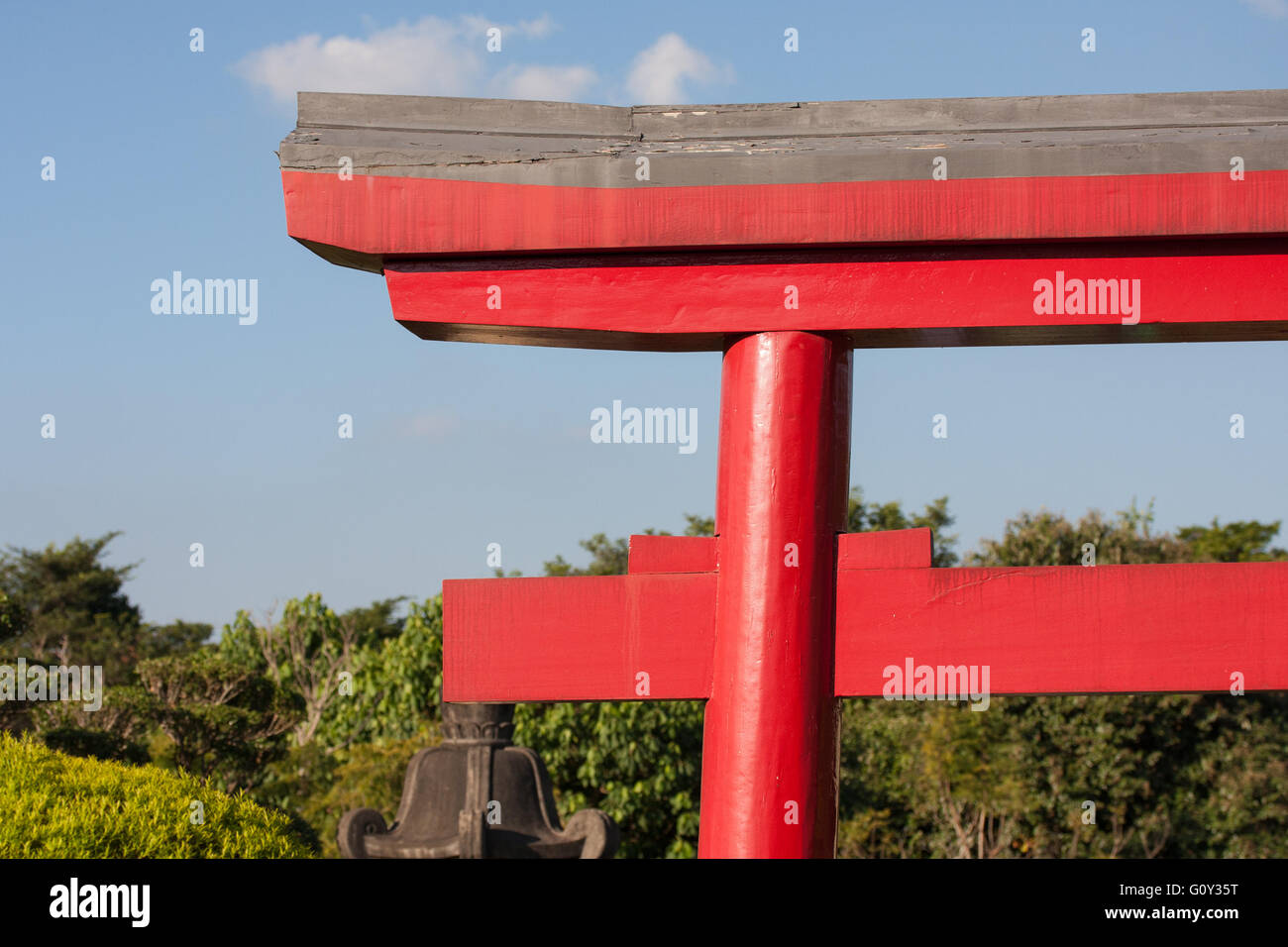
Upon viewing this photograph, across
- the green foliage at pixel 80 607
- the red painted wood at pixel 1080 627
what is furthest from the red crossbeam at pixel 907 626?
the green foliage at pixel 80 607

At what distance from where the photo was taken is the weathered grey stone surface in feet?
15.2

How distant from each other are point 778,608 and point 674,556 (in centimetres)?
28

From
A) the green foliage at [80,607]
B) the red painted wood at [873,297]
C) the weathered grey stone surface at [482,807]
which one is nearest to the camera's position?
the red painted wood at [873,297]

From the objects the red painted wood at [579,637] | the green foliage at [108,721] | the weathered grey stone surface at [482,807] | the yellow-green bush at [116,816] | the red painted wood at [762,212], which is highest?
the red painted wood at [762,212]

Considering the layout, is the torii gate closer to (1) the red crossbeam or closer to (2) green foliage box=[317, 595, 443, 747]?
(1) the red crossbeam

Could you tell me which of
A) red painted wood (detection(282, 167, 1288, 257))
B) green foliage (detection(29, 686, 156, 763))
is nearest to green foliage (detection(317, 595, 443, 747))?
green foliage (detection(29, 686, 156, 763))

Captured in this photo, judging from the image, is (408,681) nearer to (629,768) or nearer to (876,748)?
(629,768)

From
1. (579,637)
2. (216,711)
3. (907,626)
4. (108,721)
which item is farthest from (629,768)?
(907,626)

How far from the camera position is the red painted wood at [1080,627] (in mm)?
2344

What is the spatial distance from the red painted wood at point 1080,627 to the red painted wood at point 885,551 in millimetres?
31

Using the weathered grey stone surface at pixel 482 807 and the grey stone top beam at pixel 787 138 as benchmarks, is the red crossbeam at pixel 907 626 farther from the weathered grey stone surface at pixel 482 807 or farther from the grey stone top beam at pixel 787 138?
the weathered grey stone surface at pixel 482 807

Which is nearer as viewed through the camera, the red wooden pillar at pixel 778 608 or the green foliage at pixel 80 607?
the red wooden pillar at pixel 778 608

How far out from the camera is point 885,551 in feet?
7.95
